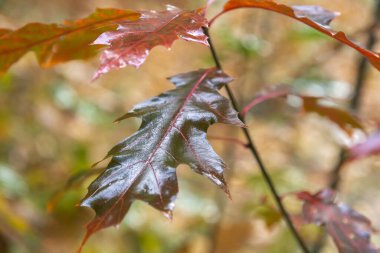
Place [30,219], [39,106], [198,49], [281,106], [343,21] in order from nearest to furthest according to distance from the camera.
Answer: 1. [281,106]
2. [30,219]
3. [39,106]
4. [343,21]
5. [198,49]

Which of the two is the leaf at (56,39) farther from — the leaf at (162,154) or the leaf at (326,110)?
the leaf at (326,110)

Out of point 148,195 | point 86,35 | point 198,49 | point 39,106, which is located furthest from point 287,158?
point 148,195

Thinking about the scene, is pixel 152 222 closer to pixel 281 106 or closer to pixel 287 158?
pixel 287 158

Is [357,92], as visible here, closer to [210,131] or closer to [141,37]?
[141,37]

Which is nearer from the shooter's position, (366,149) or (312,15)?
(312,15)

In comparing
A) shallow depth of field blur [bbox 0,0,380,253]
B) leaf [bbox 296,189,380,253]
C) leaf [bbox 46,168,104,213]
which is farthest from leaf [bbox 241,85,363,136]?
shallow depth of field blur [bbox 0,0,380,253]

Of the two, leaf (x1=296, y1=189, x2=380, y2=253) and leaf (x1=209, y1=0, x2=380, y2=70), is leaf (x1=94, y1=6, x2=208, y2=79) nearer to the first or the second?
leaf (x1=209, y1=0, x2=380, y2=70)

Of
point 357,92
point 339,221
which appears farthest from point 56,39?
point 357,92
